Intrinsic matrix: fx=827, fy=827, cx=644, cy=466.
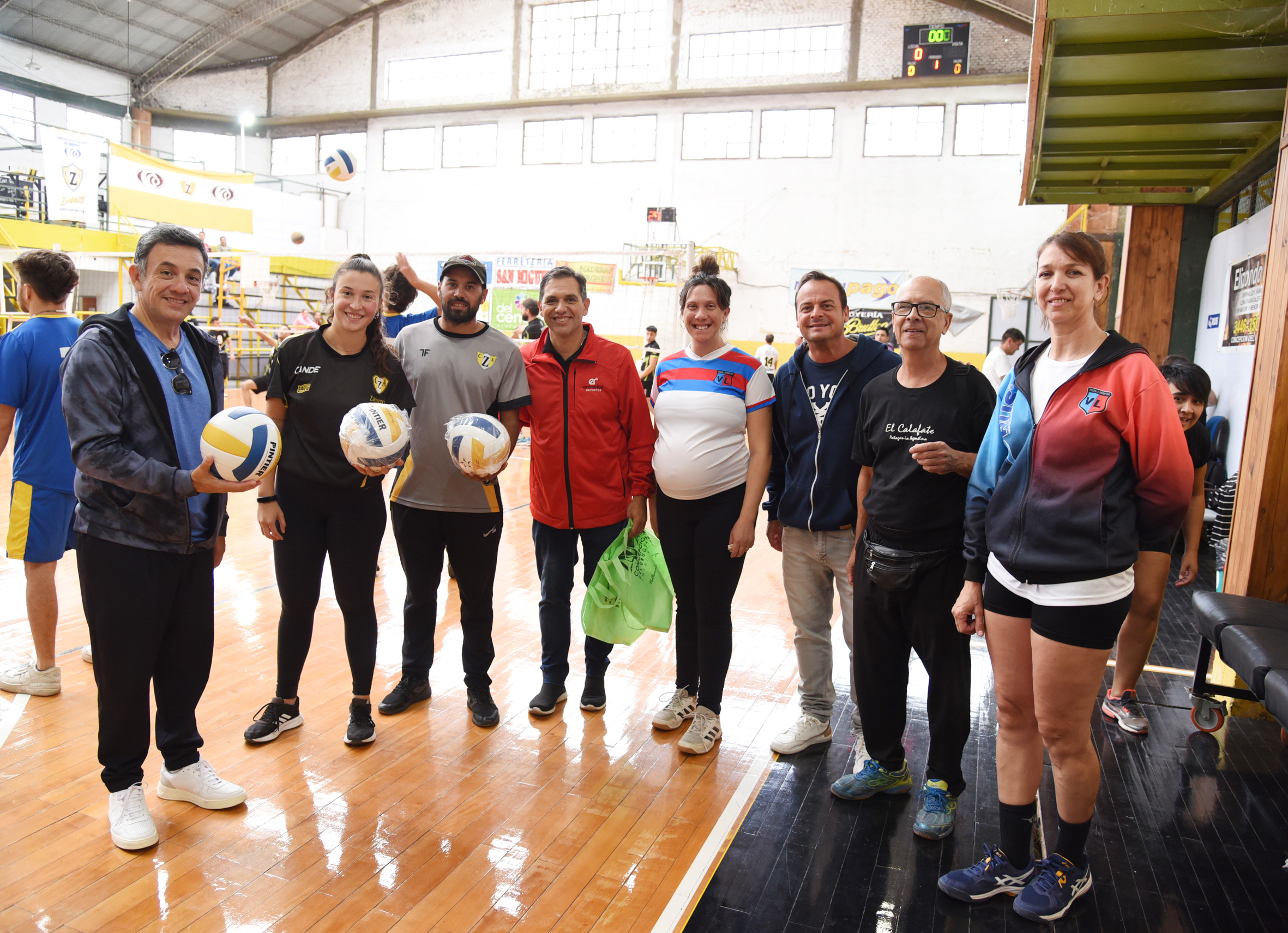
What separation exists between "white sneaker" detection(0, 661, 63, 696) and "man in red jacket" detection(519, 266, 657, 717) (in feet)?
6.97

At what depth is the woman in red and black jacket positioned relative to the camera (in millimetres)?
2031

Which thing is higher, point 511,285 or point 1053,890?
point 511,285

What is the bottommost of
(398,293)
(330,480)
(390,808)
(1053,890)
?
Result: (390,808)

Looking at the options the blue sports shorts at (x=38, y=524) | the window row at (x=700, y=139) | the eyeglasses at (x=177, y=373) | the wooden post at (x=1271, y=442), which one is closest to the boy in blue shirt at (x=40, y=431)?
the blue sports shorts at (x=38, y=524)

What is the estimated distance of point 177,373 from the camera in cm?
250

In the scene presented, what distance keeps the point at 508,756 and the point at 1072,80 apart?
4.79 m

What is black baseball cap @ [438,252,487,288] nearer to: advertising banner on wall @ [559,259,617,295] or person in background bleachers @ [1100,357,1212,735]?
person in background bleachers @ [1100,357,1212,735]

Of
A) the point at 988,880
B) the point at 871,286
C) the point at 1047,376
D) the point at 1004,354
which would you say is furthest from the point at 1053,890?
the point at 871,286

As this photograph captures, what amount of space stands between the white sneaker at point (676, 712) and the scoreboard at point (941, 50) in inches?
670

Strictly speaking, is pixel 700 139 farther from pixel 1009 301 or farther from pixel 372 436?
pixel 372 436

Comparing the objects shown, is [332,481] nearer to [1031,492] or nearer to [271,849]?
[271,849]

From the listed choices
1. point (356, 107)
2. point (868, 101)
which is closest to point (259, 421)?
point (868, 101)

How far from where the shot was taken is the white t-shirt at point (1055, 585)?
6.73ft

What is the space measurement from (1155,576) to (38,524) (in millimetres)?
4489
